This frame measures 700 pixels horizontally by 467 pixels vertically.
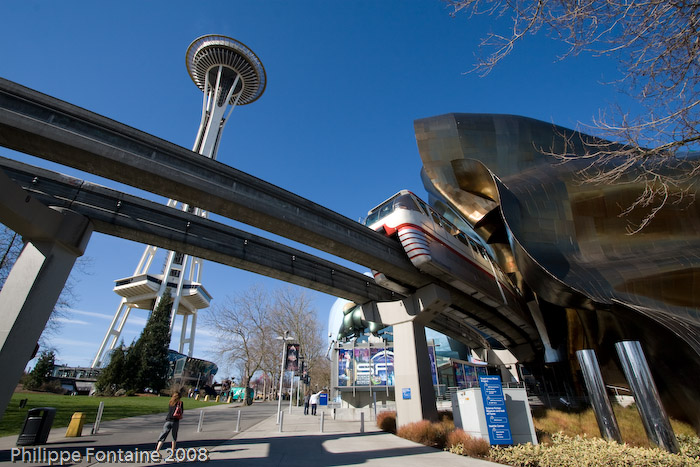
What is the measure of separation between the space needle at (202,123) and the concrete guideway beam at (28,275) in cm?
5601

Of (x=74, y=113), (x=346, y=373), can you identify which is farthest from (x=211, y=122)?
(x=74, y=113)

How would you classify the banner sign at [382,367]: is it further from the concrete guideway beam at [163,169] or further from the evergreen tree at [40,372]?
the evergreen tree at [40,372]

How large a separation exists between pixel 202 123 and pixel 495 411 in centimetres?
7204

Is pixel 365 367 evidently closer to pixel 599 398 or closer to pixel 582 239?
pixel 599 398

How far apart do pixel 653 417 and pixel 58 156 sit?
22762 mm

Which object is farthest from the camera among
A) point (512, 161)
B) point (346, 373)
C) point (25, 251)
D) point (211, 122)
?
point (211, 122)

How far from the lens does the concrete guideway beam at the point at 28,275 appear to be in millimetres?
7957

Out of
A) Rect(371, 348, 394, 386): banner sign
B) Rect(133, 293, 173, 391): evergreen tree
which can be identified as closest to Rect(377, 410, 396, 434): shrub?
Rect(371, 348, 394, 386): banner sign

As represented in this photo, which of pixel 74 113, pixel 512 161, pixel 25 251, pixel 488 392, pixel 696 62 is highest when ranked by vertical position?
pixel 512 161

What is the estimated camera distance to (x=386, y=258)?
16.1 m

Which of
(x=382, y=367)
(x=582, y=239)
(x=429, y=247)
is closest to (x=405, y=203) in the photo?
(x=429, y=247)

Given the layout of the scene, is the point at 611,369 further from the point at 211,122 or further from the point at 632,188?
the point at 211,122

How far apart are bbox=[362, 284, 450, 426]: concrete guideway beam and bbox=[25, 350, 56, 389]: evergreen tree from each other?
1849 inches

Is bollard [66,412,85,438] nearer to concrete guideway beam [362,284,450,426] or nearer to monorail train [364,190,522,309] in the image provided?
monorail train [364,190,522,309]
